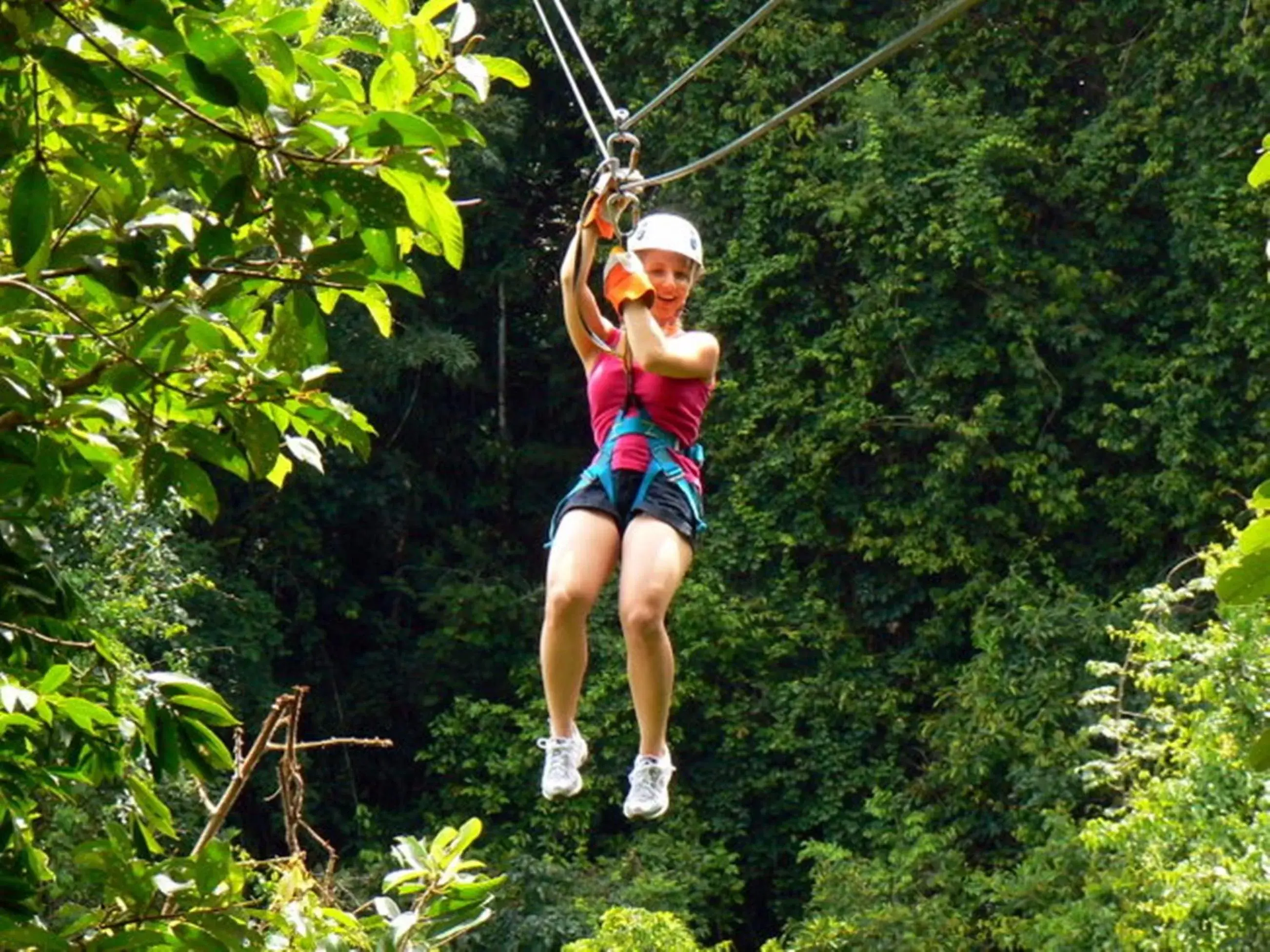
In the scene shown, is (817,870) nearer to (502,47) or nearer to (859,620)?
(859,620)

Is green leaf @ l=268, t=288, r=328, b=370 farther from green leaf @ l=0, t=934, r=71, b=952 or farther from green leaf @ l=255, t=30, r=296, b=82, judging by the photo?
green leaf @ l=0, t=934, r=71, b=952

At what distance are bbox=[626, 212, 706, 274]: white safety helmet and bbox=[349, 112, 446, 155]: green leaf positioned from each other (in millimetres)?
1329

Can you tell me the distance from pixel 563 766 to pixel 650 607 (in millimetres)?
289

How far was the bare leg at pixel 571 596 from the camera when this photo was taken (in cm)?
344

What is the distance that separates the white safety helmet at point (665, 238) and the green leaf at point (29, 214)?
153 centimetres

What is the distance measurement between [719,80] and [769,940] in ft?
14.3

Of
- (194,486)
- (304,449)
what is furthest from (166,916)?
(304,449)

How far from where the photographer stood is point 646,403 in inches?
138

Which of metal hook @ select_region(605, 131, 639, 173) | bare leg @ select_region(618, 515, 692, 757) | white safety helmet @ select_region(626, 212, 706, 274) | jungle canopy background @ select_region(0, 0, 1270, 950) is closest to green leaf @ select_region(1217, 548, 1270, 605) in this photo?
metal hook @ select_region(605, 131, 639, 173)

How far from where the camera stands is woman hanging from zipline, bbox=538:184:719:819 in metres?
3.44

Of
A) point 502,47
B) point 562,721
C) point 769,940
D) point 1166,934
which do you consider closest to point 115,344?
point 562,721

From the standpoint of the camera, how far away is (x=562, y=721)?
3.52 meters

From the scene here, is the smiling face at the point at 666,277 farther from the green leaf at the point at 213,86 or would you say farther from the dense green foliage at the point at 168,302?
the green leaf at the point at 213,86

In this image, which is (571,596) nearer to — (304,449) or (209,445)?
(304,449)
